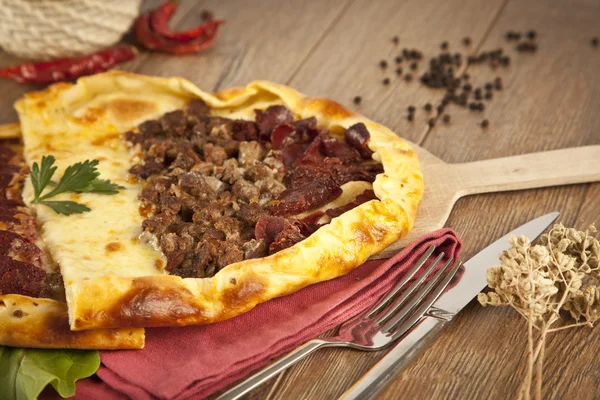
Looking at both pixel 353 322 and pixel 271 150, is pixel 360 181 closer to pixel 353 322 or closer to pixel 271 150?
pixel 271 150

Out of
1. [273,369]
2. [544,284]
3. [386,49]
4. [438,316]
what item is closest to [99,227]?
[273,369]

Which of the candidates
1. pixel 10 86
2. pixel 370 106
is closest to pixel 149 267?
pixel 370 106

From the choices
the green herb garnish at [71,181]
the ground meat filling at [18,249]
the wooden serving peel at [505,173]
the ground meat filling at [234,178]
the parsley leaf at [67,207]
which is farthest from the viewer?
the wooden serving peel at [505,173]

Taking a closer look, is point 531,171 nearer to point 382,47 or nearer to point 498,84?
point 498,84

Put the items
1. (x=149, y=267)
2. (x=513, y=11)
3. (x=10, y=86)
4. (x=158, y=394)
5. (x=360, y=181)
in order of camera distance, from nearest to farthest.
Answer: (x=158, y=394)
(x=149, y=267)
(x=360, y=181)
(x=10, y=86)
(x=513, y=11)

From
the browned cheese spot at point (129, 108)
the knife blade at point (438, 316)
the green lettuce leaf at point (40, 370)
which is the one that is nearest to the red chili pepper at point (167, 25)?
the browned cheese spot at point (129, 108)

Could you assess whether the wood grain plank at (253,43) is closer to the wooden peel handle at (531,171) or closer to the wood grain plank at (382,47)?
the wood grain plank at (382,47)
